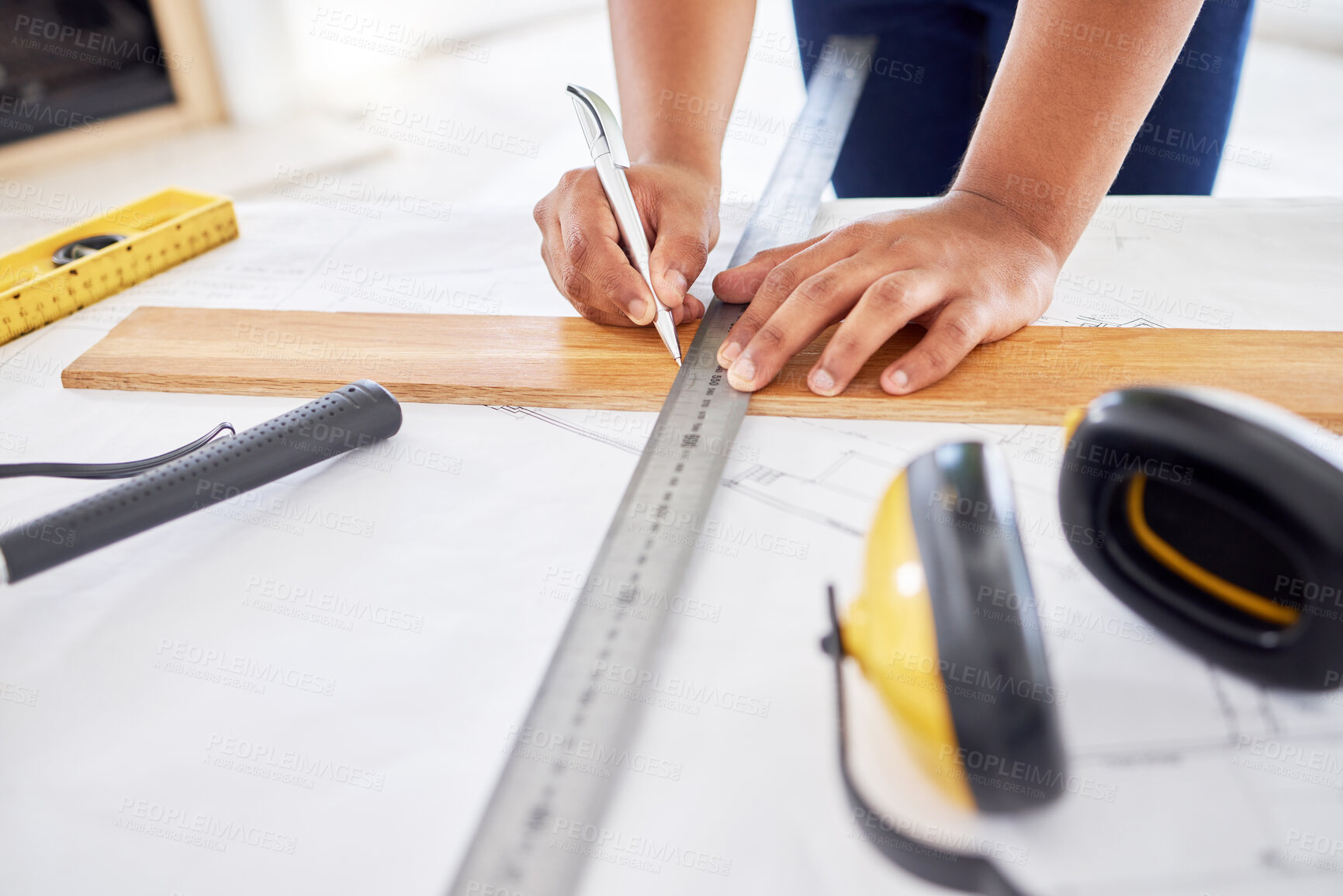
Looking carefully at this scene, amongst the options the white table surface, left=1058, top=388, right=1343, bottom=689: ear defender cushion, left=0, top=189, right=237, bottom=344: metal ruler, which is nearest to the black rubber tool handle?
the white table surface

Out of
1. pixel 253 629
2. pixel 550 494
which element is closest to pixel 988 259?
pixel 550 494

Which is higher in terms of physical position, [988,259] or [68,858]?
[988,259]

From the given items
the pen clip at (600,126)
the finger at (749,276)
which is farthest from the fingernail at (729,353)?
the pen clip at (600,126)

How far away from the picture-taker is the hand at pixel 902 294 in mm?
827

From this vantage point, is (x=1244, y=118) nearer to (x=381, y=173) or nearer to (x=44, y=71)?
(x=381, y=173)

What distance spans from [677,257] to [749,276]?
81 mm

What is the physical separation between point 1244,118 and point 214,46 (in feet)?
11.7

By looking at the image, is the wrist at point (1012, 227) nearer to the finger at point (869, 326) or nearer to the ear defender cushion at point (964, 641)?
the finger at point (869, 326)

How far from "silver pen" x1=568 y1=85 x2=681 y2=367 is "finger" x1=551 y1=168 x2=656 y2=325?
0.04 ft

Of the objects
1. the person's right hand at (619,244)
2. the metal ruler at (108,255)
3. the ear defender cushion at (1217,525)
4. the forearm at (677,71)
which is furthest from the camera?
the forearm at (677,71)

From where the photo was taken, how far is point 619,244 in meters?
0.98

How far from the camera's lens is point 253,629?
0.64 metres

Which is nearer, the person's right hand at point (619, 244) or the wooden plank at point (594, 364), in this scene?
the wooden plank at point (594, 364)

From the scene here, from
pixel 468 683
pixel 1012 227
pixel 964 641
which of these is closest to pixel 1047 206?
pixel 1012 227
